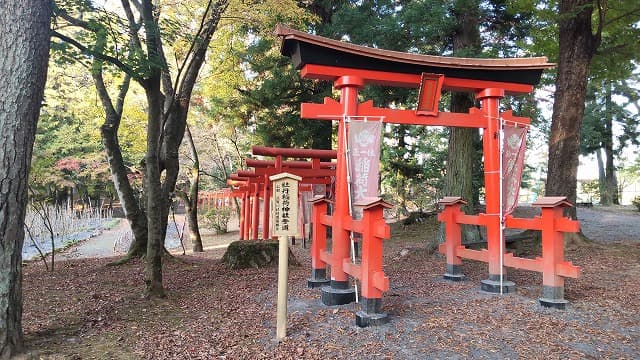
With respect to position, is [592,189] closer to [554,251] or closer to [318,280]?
[554,251]

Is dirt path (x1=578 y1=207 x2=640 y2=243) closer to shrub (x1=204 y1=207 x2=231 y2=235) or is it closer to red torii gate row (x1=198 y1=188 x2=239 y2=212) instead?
shrub (x1=204 y1=207 x2=231 y2=235)

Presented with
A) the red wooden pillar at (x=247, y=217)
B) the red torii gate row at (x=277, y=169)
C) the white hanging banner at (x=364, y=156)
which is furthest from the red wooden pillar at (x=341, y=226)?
the red wooden pillar at (x=247, y=217)

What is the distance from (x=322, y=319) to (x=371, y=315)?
59 cm

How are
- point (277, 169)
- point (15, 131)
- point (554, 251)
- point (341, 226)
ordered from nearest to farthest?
point (15, 131) → point (554, 251) → point (341, 226) → point (277, 169)

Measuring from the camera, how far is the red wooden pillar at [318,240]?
580 cm

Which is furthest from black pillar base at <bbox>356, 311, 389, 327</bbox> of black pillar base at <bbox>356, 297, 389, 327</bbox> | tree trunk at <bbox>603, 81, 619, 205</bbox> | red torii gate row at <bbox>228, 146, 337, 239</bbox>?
tree trunk at <bbox>603, 81, 619, 205</bbox>

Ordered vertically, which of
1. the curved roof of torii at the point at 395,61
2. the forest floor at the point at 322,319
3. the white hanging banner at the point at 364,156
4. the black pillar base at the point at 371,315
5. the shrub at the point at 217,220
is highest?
the curved roof of torii at the point at 395,61

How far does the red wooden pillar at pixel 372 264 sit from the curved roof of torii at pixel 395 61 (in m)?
2.02

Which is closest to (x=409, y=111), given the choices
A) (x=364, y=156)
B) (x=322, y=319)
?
(x=364, y=156)

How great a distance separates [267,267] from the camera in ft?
25.9

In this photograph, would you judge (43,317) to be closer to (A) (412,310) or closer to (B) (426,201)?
(A) (412,310)

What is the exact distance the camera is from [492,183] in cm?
596

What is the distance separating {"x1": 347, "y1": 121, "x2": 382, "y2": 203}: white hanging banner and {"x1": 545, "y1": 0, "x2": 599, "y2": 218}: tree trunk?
454 centimetres

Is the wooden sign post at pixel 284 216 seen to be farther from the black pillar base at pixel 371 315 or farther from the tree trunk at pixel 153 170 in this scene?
the tree trunk at pixel 153 170
